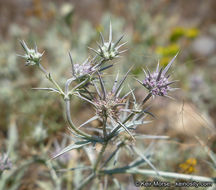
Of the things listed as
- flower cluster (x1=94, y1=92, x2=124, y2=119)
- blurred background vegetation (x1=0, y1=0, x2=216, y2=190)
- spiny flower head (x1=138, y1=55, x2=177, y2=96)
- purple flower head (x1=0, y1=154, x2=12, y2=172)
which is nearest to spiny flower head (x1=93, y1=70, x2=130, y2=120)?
flower cluster (x1=94, y1=92, x2=124, y2=119)

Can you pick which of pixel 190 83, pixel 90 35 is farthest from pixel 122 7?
pixel 190 83

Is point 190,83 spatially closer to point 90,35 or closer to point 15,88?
point 90,35

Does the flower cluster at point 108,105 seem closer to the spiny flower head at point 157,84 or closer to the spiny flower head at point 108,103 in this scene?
the spiny flower head at point 108,103

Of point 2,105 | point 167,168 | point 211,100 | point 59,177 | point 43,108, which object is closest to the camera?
point 59,177

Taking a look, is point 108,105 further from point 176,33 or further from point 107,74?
point 176,33

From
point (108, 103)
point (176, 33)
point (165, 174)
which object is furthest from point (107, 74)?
point (176, 33)

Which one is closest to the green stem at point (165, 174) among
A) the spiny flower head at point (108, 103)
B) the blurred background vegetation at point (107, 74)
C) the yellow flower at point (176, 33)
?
the blurred background vegetation at point (107, 74)

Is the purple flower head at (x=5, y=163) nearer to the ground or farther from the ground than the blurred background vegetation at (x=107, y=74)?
nearer to the ground

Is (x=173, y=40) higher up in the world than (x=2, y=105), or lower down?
higher up

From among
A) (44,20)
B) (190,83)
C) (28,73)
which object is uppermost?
(44,20)
